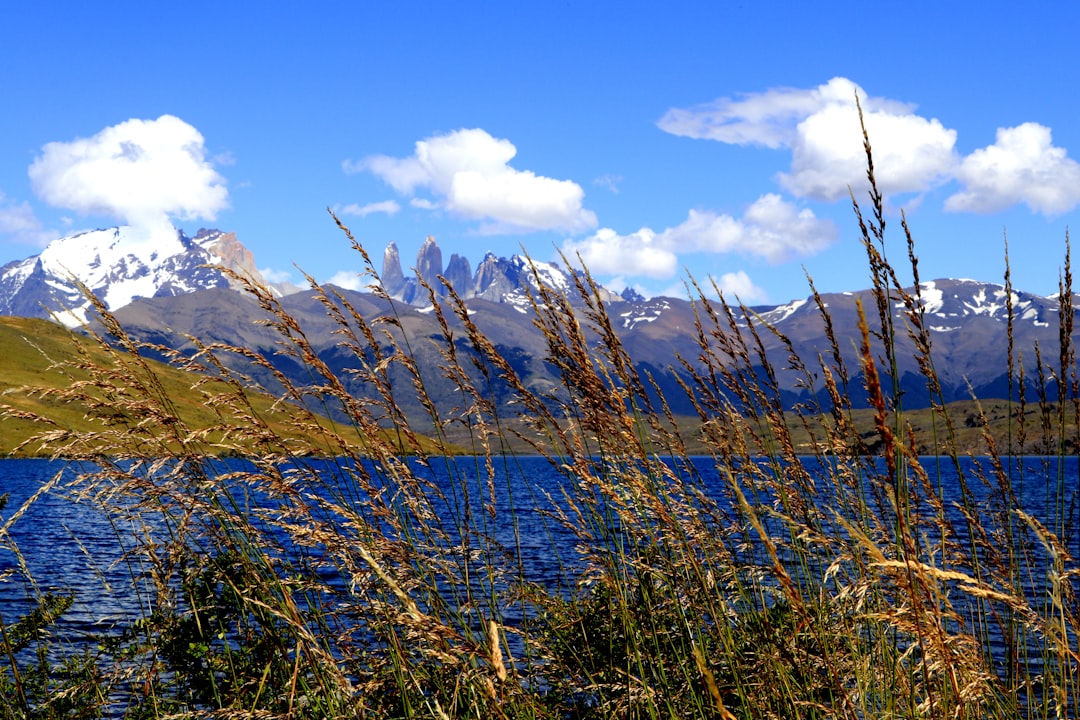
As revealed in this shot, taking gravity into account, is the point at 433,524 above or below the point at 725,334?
below

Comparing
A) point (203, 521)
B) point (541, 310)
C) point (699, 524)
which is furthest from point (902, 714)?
point (203, 521)

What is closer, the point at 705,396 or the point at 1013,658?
the point at 1013,658

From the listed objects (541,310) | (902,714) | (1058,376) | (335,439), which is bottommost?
(902,714)

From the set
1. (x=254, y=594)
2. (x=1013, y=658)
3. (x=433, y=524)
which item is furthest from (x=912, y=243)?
(x=254, y=594)

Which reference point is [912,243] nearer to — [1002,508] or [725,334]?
[725,334]

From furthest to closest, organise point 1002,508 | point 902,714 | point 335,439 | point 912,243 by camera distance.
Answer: point 1002,508, point 335,439, point 902,714, point 912,243

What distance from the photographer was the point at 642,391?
510cm

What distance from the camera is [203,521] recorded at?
511 cm

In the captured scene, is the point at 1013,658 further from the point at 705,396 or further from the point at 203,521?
the point at 203,521

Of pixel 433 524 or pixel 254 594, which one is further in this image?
pixel 254 594

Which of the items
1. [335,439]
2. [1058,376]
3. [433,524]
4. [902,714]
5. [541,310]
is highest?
[541,310]

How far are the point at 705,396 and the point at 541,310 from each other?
1293 millimetres

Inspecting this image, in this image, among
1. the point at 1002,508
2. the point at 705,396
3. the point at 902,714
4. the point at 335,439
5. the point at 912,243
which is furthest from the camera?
the point at 705,396

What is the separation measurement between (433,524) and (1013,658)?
3.63 metres
